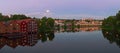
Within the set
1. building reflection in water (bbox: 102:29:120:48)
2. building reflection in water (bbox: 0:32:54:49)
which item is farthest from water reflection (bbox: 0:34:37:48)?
building reflection in water (bbox: 102:29:120:48)

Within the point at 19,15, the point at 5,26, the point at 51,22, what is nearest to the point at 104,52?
the point at 5,26

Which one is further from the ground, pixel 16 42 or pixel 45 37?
pixel 16 42

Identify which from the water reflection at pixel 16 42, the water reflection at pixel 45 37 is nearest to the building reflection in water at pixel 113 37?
the water reflection at pixel 45 37

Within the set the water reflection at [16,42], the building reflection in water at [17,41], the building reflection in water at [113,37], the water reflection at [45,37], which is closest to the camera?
→ the water reflection at [16,42]

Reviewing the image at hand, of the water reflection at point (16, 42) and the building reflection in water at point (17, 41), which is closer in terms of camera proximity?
the water reflection at point (16, 42)

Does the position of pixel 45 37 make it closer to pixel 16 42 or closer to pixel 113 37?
pixel 113 37

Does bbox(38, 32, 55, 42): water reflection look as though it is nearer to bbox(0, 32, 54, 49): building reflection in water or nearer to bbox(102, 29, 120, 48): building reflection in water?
bbox(0, 32, 54, 49): building reflection in water

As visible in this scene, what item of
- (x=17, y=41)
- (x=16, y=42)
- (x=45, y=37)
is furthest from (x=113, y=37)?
(x=16, y=42)

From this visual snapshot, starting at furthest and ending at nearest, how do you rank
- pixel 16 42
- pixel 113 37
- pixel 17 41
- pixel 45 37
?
pixel 45 37
pixel 113 37
pixel 17 41
pixel 16 42

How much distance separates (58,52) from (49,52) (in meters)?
1.43

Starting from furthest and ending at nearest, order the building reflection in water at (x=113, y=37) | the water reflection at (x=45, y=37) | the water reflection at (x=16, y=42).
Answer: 1. the water reflection at (x=45, y=37)
2. the building reflection in water at (x=113, y=37)
3. the water reflection at (x=16, y=42)

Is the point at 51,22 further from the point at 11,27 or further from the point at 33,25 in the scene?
the point at 11,27

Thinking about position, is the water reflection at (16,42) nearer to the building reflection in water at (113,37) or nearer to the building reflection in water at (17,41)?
the building reflection in water at (17,41)

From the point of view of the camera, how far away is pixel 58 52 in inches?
1535
